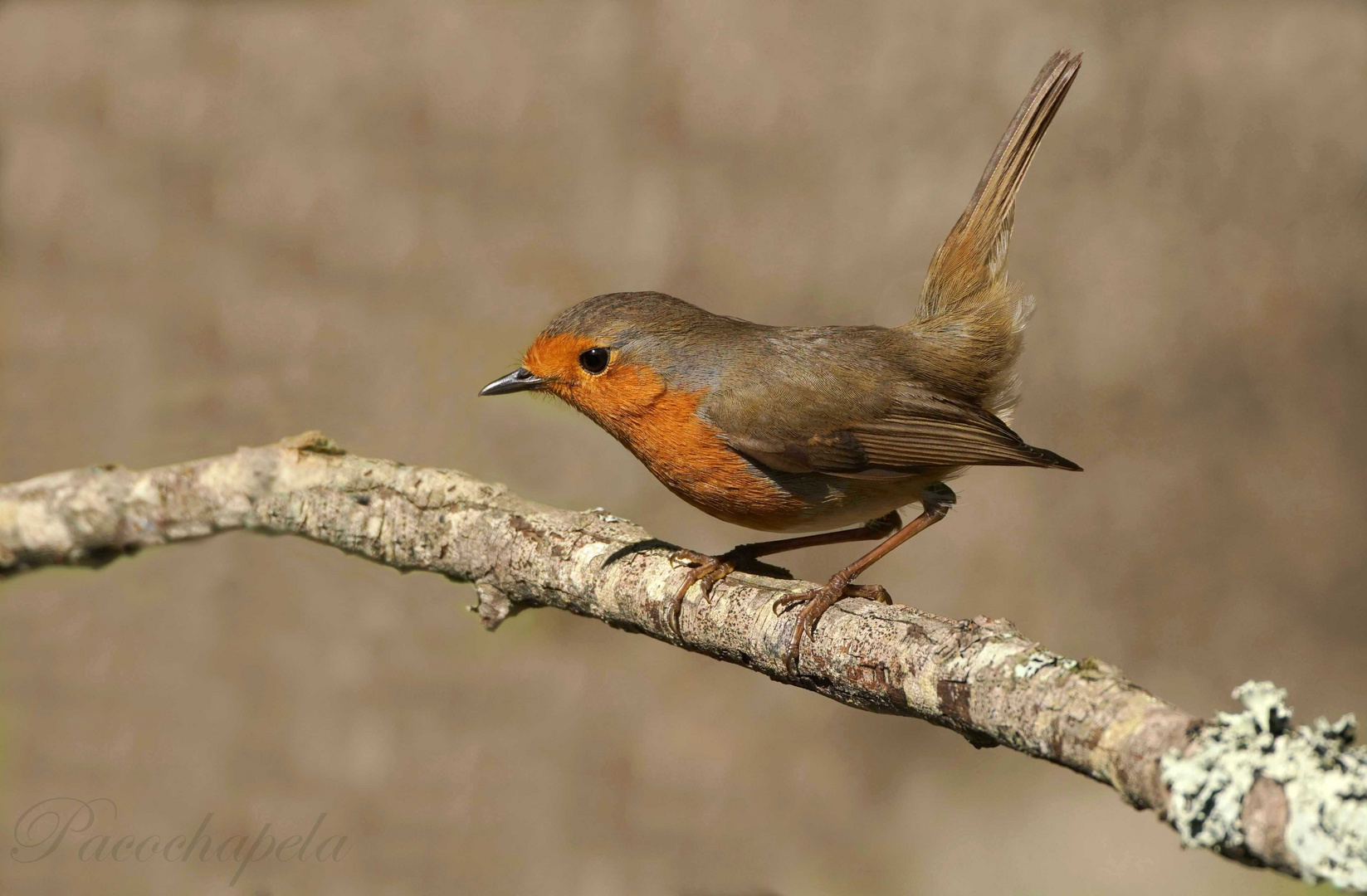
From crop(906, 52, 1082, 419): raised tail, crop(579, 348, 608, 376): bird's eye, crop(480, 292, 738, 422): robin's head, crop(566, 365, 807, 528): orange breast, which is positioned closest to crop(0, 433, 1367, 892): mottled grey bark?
crop(566, 365, 807, 528): orange breast

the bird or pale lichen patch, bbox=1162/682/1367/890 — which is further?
the bird

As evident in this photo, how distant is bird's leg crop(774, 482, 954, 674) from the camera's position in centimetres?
301

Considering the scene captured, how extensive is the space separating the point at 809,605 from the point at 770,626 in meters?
0.13

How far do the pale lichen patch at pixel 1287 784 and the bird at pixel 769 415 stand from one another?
68.9 inches

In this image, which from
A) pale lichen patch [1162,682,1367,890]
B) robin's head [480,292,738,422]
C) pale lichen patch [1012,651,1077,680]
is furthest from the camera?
robin's head [480,292,738,422]

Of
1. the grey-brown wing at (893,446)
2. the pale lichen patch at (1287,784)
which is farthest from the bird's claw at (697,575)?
the pale lichen patch at (1287,784)

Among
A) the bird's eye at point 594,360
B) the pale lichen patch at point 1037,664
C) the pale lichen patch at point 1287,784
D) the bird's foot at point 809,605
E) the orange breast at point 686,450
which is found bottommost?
the pale lichen patch at point 1287,784

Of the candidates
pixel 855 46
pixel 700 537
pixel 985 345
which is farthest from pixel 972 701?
pixel 855 46

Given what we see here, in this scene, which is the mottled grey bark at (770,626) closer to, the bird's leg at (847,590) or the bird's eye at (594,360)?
the bird's leg at (847,590)

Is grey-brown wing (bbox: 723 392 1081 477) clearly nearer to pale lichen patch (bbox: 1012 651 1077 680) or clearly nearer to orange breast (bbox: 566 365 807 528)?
orange breast (bbox: 566 365 807 528)

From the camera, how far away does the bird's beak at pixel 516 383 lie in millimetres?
3928

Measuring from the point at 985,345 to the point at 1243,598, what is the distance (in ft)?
9.34

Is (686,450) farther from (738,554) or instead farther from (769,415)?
(738,554)

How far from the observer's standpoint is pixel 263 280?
6566mm
